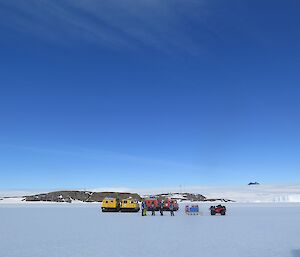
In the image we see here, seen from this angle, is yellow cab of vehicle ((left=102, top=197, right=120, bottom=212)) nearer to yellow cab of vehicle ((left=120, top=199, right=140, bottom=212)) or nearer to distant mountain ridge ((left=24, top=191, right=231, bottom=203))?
yellow cab of vehicle ((left=120, top=199, right=140, bottom=212))

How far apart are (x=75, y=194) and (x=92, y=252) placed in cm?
10778

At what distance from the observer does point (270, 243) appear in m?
17.4

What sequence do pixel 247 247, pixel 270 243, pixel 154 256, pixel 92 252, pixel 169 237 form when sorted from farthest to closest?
pixel 169 237
pixel 270 243
pixel 247 247
pixel 92 252
pixel 154 256

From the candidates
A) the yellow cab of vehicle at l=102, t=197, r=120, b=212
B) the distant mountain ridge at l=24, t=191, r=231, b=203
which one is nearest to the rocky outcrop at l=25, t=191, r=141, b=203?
the distant mountain ridge at l=24, t=191, r=231, b=203

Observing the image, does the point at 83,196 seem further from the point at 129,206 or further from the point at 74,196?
the point at 129,206

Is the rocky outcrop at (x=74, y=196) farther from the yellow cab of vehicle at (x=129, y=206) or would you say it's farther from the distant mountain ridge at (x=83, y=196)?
the yellow cab of vehicle at (x=129, y=206)

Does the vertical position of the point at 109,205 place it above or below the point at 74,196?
below

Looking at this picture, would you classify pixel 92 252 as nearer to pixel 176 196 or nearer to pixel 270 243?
pixel 270 243

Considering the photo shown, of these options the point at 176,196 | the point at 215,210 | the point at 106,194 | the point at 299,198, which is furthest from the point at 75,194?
the point at 215,210

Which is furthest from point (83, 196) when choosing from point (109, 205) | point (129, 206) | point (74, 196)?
point (109, 205)

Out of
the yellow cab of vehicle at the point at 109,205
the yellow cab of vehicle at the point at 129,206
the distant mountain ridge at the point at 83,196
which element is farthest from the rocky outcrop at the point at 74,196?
the yellow cab of vehicle at the point at 109,205

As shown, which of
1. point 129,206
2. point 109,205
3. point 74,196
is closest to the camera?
point 109,205

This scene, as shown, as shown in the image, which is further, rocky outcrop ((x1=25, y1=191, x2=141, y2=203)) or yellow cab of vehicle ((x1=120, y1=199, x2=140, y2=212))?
rocky outcrop ((x1=25, y1=191, x2=141, y2=203))

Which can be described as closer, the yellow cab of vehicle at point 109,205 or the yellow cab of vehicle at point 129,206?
the yellow cab of vehicle at point 109,205
